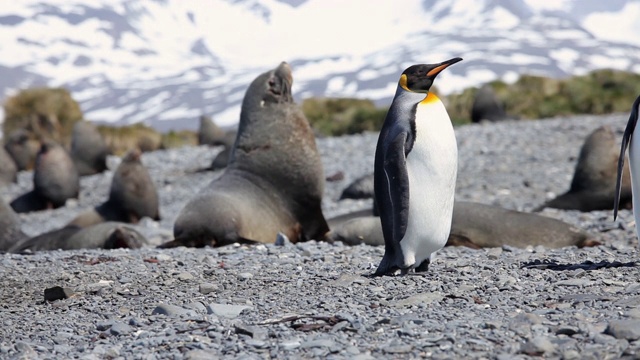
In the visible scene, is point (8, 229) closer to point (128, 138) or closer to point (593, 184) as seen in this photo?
point (593, 184)

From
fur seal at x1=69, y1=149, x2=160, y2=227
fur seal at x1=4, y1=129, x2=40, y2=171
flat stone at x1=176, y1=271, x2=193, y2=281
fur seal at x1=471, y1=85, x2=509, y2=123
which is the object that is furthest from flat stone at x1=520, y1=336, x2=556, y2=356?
fur seal at x1=4, y1=129, x2=40, y2=171

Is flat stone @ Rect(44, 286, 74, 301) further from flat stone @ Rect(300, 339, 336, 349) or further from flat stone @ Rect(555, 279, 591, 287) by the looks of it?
flat stone @ Rect(555, 279, 591, 287)

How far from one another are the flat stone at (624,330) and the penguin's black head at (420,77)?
1864 millimetres

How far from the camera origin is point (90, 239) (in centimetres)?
736

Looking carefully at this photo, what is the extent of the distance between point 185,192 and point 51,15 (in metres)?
110

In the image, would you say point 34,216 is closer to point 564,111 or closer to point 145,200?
point 145,200

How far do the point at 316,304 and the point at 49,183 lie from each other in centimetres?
985

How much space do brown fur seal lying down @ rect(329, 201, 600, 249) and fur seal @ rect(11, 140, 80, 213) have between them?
23.7 ft

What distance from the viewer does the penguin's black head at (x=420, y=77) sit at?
458 centimetres

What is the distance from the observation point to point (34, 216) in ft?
41.4

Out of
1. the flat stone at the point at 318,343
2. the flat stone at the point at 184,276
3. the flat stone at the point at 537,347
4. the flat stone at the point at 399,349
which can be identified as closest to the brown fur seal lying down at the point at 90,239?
the flat stone at the point at 184,276

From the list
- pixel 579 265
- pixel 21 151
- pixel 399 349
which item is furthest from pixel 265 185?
pixel 21 151

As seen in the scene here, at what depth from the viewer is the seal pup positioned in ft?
22.9

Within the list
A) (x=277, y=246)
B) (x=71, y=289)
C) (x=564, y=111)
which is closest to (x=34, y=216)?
(x=277, y=246)
